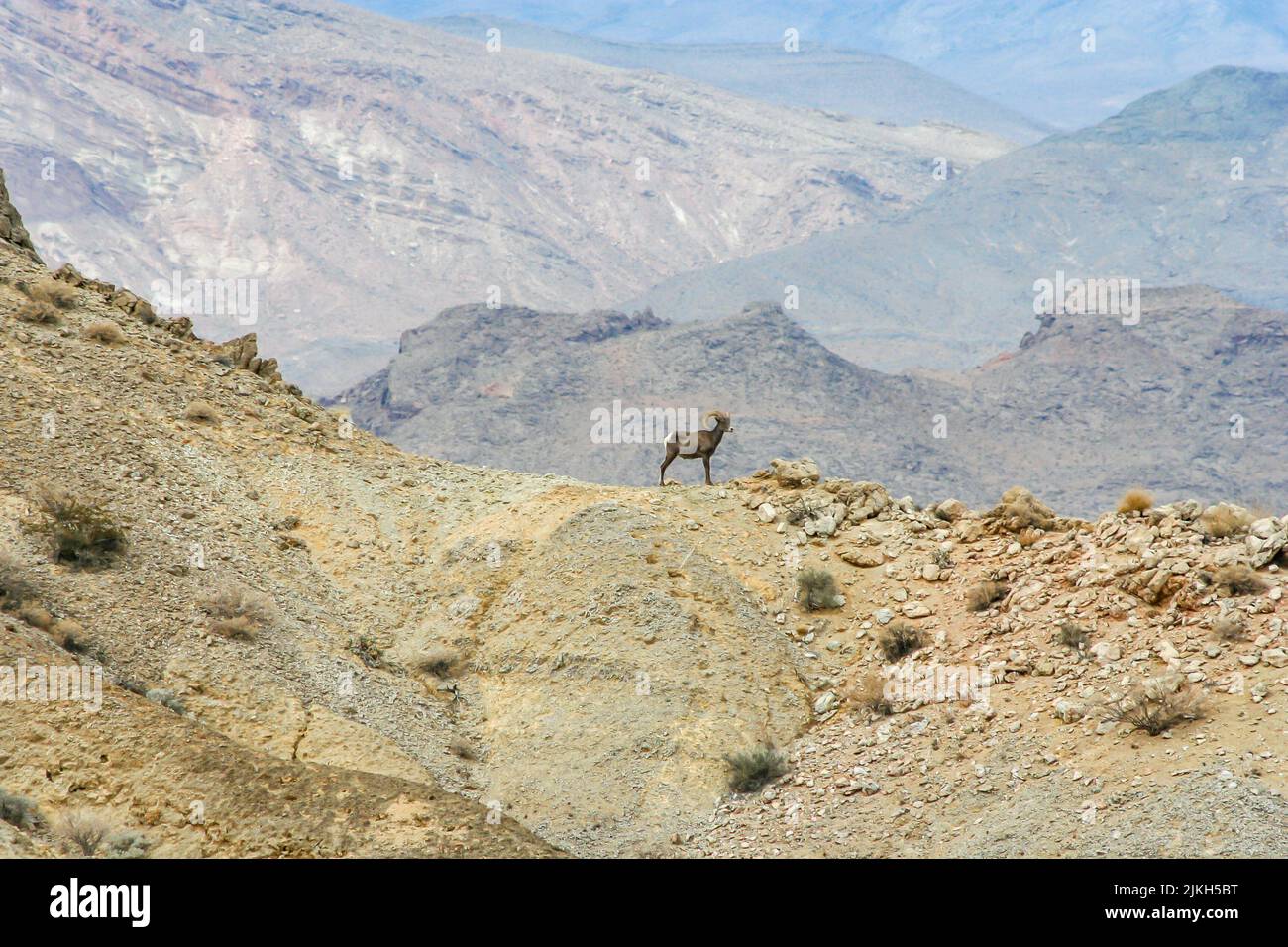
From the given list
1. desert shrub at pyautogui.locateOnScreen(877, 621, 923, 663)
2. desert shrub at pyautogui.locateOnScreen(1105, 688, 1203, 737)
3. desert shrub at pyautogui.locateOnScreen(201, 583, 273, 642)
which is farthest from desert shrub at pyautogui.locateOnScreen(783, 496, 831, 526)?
desert shrub at pyautogui.locateOnScreen(201, 583, 273, 642)

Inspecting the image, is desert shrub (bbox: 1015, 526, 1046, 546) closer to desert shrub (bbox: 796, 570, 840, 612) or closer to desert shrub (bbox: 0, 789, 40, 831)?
desert shrub (bbox: 796, 570, 840, 612)

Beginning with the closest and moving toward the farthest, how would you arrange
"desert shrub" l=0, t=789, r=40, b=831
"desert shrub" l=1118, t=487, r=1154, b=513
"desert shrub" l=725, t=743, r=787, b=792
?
1. "desert shrub" l=0, t=789, r=40, b=831
2. "desert shrub" l=725, t=743, r=787, b=792
3. "desert shrub" l=1118, t=487, r=1154, b=513

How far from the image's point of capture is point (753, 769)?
20234 millimetres

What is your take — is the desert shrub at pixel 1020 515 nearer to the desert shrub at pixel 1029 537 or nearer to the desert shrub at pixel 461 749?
the desert shrub at pixel 1029 537

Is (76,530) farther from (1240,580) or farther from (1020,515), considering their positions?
(1240,580)

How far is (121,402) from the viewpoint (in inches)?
963

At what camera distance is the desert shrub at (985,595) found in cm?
2231

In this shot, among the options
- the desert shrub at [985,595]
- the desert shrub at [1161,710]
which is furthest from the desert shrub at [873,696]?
the desert shrub at [1161,710]

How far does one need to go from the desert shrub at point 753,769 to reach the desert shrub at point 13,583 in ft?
29.2

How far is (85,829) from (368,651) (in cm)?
636

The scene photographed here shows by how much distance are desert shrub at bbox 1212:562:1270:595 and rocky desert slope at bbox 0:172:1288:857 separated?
29mm

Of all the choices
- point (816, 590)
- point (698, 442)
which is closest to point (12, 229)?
point (698, 442)

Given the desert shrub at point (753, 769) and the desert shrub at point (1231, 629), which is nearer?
the desert shrub at point (1231, 629)

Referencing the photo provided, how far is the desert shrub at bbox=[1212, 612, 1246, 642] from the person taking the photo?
750 inches
